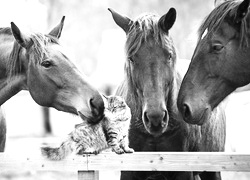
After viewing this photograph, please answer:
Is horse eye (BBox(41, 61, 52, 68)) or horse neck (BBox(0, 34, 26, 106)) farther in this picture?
horse neck (BBox(0, 34, 26, 106))

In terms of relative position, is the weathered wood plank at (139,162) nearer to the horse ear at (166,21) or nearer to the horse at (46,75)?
the horse at (46,75)

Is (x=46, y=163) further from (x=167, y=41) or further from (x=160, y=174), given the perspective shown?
(x=167, y=41)

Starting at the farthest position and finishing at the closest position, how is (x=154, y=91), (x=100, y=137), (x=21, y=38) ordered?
1. (x=21, y=38)
2. (x=154, y=91)
3. (x=100, y=137)

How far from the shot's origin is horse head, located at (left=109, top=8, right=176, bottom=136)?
4.04 meters

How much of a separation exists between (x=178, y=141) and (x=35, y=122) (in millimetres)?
14016

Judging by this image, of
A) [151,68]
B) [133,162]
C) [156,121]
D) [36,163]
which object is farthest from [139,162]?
[151,68]

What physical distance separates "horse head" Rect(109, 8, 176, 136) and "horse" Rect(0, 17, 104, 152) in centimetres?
40

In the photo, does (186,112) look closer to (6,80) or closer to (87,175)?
(87,175)

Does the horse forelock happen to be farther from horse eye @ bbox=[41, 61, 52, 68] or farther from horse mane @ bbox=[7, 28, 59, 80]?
horse eye @ bbox=[41, 61, 52, 68]

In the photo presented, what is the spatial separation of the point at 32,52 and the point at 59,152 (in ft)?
3.40

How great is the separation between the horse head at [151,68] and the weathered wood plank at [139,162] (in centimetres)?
53

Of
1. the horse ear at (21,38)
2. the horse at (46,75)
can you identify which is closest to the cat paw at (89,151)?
the horse at (46,75)

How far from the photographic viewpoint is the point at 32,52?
167 inches

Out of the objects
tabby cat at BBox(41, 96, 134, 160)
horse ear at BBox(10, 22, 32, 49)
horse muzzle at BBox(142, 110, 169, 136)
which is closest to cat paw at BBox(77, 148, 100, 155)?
tabby cat at BBox(41, 96, 134, 160)
